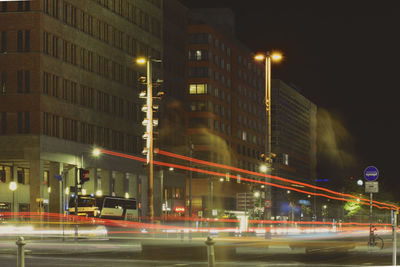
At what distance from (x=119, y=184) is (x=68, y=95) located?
46.9 feet

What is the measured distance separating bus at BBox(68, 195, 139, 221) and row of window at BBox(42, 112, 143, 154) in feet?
24.1

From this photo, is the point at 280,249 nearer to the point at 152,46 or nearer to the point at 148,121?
the point at 148,121

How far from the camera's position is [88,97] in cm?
8662

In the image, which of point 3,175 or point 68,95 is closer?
point 3,175

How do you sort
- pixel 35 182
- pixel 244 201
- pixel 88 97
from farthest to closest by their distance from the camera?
pixel 88 97
pixel 35 182
pixel 244 201

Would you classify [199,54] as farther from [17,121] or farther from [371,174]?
[371,174]

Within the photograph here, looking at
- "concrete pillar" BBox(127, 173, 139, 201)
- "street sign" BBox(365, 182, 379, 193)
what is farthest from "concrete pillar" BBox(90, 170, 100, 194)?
"street sign" BBox(365, 182, 379, 193)

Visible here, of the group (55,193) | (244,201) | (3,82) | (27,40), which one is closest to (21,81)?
(3,82)

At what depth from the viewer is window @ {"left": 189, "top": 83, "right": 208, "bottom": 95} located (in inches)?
5443

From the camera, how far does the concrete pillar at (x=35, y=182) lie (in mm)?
73938

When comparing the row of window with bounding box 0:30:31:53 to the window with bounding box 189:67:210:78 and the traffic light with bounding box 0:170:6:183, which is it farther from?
the window with bounding box 189:67:210:78

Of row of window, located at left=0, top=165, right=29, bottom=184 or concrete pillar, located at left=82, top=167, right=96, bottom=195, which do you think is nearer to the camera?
row of window, located at left=0, top=165, right=29, bottom=184

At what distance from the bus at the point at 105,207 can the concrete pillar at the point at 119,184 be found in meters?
12.3

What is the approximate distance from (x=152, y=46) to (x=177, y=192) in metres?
22.9
